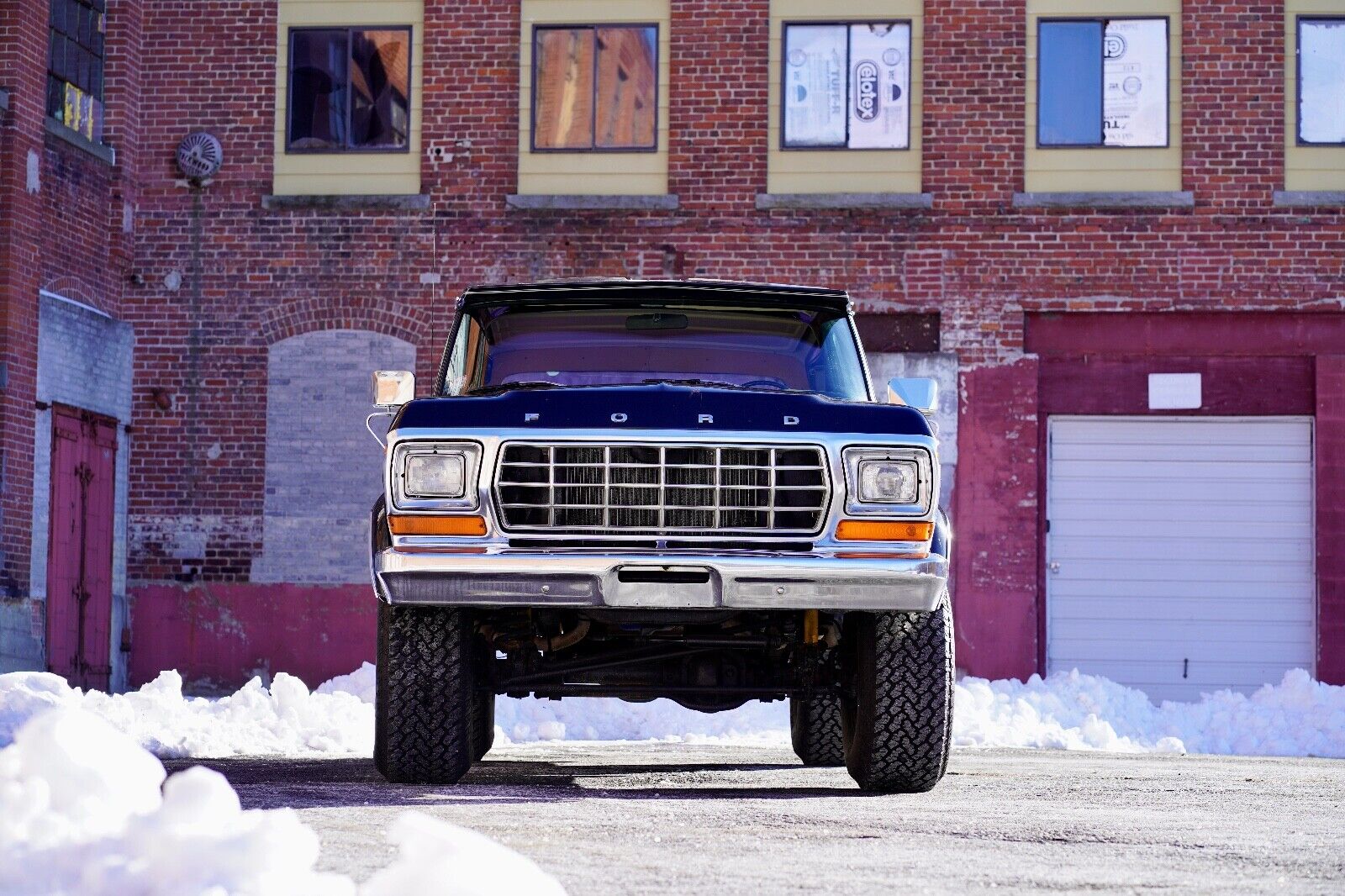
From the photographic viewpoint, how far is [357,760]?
10.6 metres

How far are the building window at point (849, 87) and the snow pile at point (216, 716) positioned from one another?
8.54m

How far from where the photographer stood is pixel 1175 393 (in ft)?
63.4

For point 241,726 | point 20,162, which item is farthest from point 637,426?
point 20,162

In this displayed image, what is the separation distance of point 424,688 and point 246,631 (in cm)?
1230

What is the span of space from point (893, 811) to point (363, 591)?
1289 cm

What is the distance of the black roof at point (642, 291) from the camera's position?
8836mm

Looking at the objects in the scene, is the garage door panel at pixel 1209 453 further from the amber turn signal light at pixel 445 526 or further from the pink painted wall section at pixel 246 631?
the amber turn signal light at pixel 445 526

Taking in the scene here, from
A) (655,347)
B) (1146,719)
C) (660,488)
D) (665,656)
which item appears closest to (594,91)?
(1146,719)

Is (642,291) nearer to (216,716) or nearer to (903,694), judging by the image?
(903,694)

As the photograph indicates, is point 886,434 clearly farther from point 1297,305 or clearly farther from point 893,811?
point 1297,305

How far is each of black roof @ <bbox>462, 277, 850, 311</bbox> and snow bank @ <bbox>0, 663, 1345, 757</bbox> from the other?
332 centimetres

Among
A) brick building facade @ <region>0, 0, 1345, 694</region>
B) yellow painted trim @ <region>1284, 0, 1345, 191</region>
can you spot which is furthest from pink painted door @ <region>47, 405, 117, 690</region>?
yellow painted trim @ <region>1284, 0, 1345, 191</region>

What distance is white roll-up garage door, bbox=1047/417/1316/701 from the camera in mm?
19203

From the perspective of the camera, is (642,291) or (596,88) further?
(596,88)
